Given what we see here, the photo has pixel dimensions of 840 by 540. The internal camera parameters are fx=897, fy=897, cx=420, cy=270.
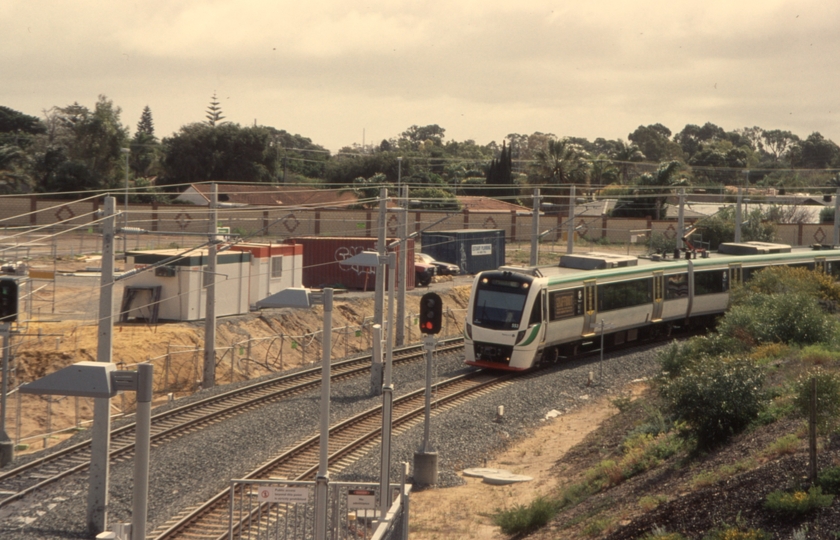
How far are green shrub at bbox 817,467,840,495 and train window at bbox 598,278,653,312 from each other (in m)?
16.1

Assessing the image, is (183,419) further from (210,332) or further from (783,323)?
(783,323)

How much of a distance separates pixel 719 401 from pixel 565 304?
34.7ft

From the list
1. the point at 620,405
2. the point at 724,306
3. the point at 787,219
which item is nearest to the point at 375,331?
the point at 620,405

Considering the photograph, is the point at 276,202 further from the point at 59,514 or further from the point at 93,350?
the point at 59,514

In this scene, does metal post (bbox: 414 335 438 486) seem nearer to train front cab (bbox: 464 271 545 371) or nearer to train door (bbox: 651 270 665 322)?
train front cab (bbox: 464 271 545 371)

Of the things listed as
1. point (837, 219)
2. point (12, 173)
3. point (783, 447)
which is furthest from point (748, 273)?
point (12, 173)

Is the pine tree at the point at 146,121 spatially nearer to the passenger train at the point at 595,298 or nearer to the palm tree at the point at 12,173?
the palm tree at the point at 12,173

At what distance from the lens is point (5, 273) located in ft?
78.7

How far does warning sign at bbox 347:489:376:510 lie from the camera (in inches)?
421

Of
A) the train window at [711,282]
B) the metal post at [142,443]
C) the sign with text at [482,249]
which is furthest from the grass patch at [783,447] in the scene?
the sign with text at [482,249]

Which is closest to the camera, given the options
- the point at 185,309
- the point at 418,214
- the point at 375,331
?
the point at 375,331

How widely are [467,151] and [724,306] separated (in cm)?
12242

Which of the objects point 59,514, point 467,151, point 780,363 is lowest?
point 59,514

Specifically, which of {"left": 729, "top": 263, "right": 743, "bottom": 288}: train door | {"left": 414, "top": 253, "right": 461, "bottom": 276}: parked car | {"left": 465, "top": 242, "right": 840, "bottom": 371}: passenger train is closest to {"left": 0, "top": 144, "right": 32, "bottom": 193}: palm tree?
{"left": 414, "top": 253, "right": 461, "bottom": 276}: parked car
